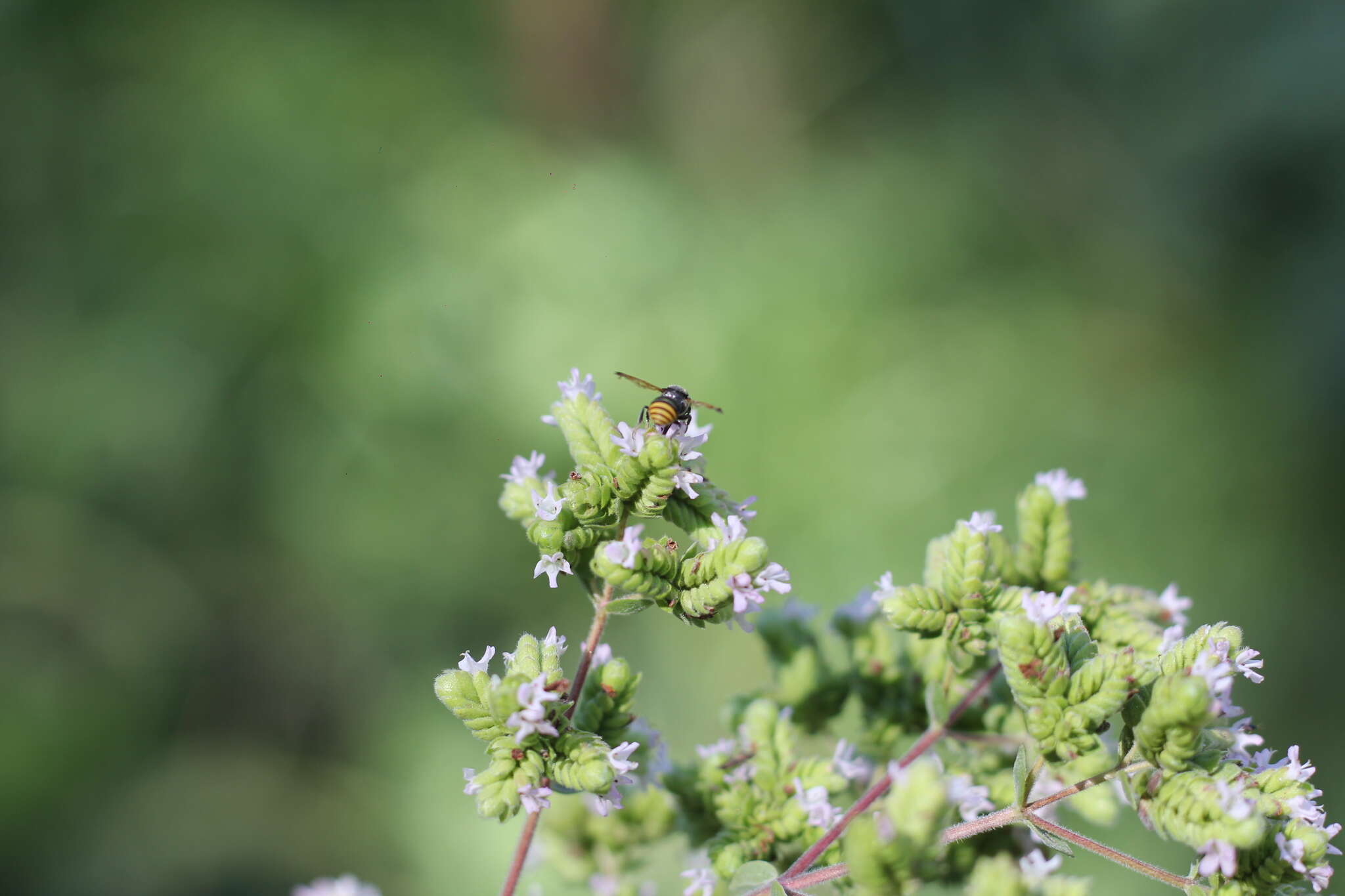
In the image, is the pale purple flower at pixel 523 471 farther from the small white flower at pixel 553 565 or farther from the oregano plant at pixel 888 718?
the small white flower at pixel 553 565

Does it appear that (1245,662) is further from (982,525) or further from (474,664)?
(474,664)

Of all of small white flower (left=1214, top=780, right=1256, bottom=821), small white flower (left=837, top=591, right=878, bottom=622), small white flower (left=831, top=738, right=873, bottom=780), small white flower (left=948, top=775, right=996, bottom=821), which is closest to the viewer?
small white flower (left=1214, top=780, right=1256, bottom=821)

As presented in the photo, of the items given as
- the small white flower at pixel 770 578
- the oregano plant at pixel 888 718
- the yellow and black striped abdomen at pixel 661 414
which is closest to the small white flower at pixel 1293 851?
the oregano plant at pixel 888 718

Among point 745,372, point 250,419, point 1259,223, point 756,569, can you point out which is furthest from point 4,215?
point 1259,223

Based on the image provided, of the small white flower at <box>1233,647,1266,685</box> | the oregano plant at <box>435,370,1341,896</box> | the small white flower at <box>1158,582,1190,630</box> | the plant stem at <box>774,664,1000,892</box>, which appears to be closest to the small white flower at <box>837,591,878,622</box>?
the oregano plant at <box>435,370,1341,896</box>

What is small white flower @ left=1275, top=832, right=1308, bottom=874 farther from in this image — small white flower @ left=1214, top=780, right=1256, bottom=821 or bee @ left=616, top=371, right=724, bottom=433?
bee @ left=616, top=371, right=724, bottom=433

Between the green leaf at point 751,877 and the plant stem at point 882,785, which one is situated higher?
the plant stem at point 882,785

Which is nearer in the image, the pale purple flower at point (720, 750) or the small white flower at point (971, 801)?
→ the small white flower at point (971, 801)
